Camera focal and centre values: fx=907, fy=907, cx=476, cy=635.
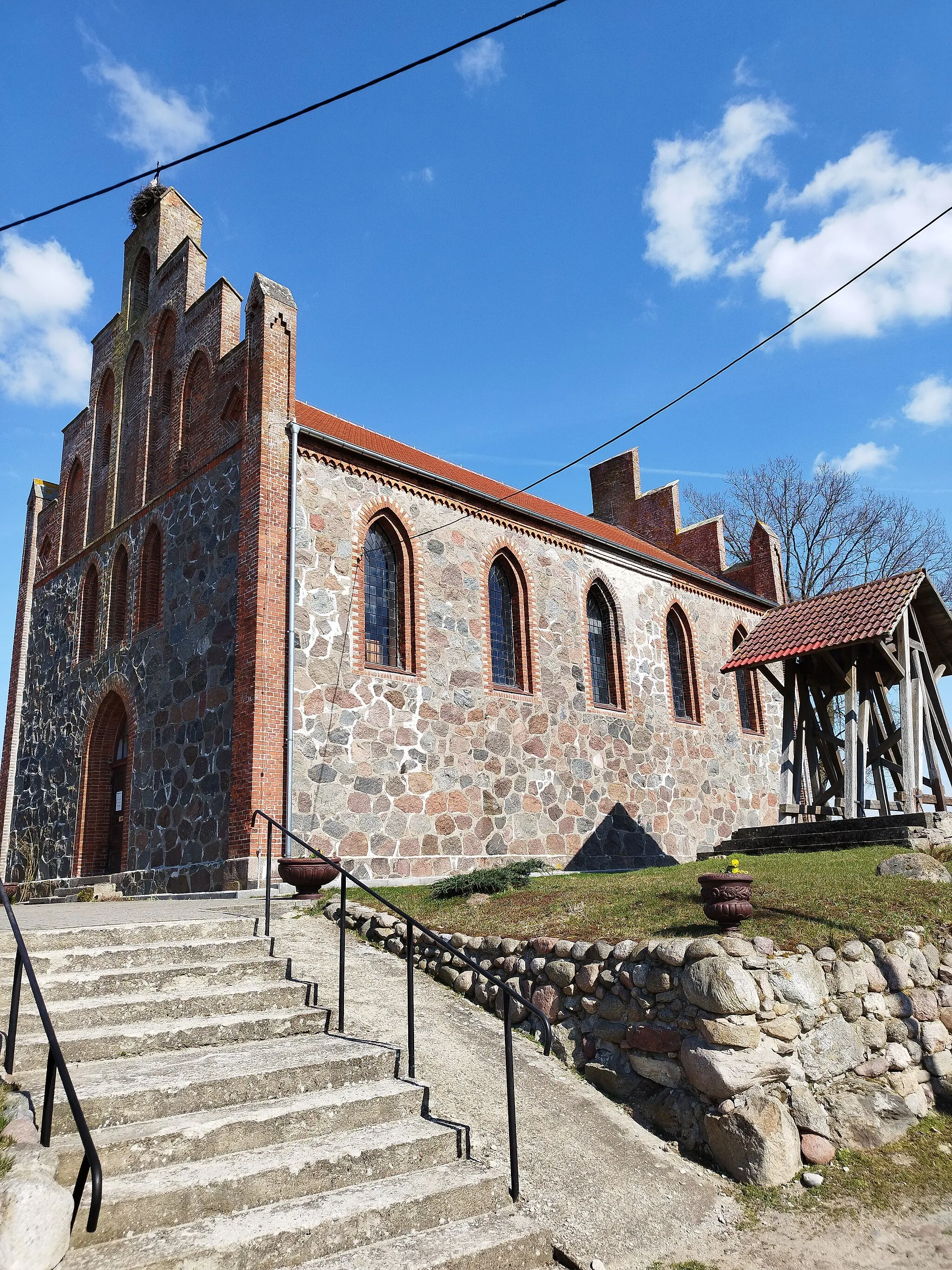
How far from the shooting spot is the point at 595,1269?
4785 millimetres

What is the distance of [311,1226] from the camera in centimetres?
450

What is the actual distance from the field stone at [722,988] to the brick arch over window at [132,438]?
14024mm

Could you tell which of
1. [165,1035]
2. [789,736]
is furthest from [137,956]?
[789,736]

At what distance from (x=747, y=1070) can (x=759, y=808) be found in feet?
54.0

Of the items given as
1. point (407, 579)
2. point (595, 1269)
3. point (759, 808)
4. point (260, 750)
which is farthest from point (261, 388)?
point (759, 808)

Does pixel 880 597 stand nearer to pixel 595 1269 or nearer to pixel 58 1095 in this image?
pixel 595 1269

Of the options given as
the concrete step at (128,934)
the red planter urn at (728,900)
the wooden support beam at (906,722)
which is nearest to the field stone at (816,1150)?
the red planter urn at (728,900)

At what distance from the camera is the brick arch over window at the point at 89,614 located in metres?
18.1

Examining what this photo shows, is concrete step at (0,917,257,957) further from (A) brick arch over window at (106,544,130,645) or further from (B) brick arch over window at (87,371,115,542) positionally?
(B) brick arch over window at (87,371,115,542)

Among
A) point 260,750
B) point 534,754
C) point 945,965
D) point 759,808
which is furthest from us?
point 759,808

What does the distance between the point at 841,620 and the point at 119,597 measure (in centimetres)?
1313

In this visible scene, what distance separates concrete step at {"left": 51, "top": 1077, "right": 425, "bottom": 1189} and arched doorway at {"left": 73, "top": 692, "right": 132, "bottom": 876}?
36.6 feet

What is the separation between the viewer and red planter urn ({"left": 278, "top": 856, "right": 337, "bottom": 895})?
10.1 meters

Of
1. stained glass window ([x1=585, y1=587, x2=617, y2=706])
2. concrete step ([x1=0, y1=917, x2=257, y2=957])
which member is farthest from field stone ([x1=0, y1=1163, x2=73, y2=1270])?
stained glass window ([x1=585, y1=587, x2=617, y2=706])
